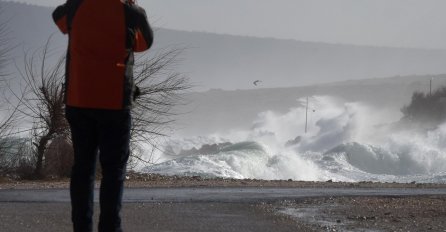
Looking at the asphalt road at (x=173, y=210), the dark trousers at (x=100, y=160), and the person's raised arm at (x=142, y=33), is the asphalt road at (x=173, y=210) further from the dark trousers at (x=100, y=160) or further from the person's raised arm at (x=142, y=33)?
the person's raised arm at (x=142, y=33)

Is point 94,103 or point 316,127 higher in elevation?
point 316,127

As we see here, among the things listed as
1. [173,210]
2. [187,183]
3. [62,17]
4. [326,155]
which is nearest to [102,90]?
[62,17]

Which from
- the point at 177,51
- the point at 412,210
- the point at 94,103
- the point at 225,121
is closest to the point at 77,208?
the point at 94,103

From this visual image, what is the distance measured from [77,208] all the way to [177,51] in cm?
1657

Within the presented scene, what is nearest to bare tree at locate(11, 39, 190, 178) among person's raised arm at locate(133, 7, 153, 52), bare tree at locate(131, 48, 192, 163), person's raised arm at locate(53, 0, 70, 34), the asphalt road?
bare tree at locate(131, 48, 192, 163)

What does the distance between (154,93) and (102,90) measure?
15023mm

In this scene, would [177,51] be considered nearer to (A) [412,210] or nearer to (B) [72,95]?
(A) [412,210]

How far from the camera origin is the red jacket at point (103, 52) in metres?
6.36

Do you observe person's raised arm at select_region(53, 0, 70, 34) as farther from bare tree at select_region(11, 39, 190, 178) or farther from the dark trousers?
bare tree at select_region(11, 39, 190, 178)

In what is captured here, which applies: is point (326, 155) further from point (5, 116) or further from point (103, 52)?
point (103, 52)

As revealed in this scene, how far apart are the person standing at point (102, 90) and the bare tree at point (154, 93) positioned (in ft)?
46.9

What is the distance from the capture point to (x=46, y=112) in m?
20.0

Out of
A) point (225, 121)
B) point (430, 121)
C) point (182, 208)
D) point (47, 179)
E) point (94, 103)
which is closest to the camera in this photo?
point (94, 103)

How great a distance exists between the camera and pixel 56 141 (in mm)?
19438
